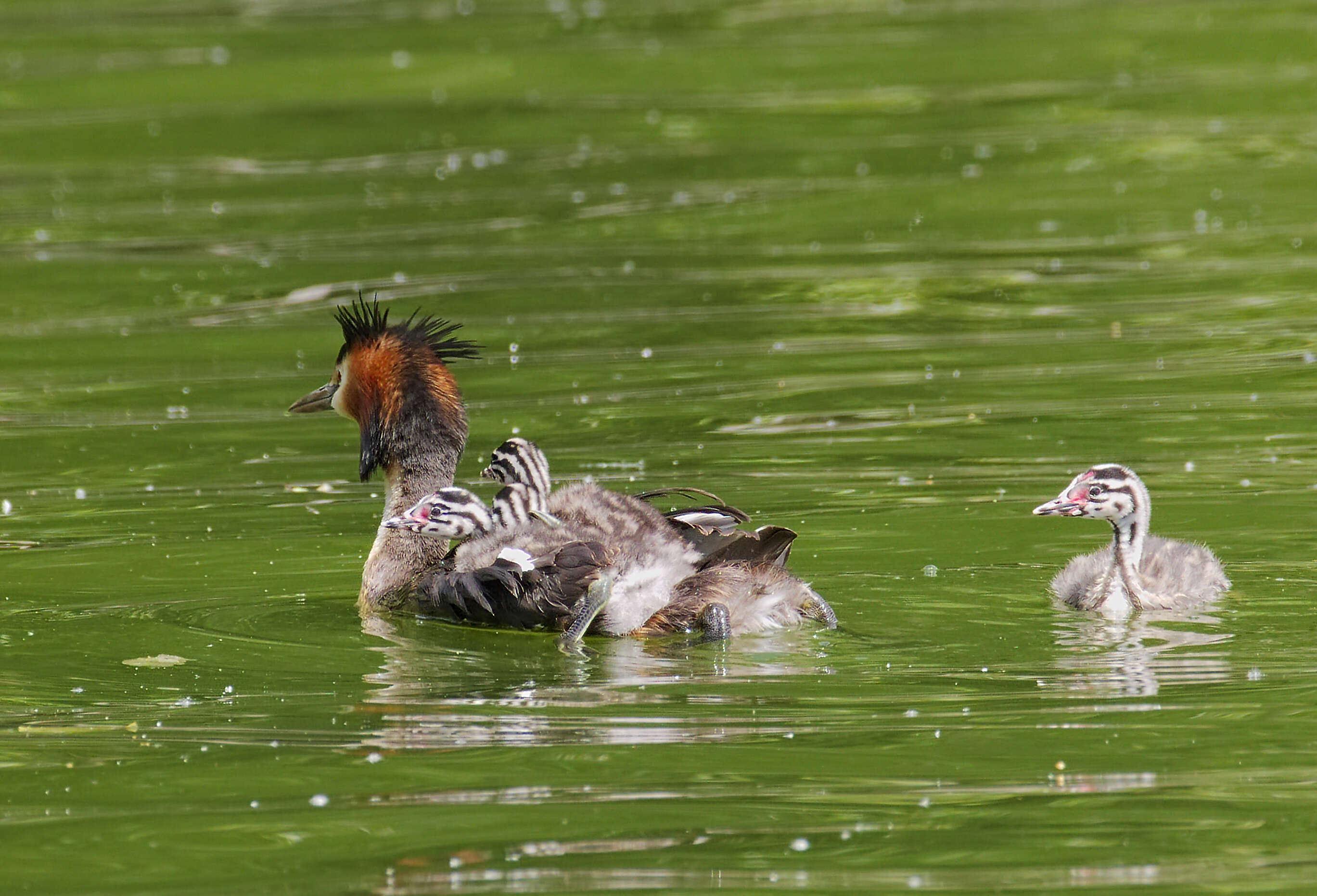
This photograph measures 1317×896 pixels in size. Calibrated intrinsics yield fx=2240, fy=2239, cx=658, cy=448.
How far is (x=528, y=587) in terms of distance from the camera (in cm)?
696

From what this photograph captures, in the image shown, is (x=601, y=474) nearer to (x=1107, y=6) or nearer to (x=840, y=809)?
(x=840, y=809)

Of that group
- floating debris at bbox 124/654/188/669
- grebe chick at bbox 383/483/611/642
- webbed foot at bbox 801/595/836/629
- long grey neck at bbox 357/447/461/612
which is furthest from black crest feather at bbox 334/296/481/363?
webbed foot at bbox 801/595/836/629

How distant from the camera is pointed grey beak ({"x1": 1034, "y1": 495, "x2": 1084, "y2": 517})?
727 centimetres

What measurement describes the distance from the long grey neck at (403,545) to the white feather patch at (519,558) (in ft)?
1.95

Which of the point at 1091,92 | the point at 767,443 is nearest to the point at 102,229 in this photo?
the point at 767,443

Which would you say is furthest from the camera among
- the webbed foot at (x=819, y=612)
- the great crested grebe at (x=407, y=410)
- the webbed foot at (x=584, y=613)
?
the great crested grebe at (x=407, y=410)

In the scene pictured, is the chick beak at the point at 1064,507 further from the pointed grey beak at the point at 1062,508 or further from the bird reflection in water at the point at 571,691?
the bird reflection in water at the point at 571,691

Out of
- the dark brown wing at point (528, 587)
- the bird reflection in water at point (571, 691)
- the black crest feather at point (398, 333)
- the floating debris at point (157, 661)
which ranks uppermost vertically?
the black crest feather at point (398, 333)

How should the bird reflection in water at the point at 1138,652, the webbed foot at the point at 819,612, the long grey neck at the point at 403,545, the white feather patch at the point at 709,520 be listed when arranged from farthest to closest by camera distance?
the long grey neck at the point at 403,545
the white feather patch at the point at 709,520
the webbed foot at the point at 819,612
the bird reflection in water at the point at 1138,652

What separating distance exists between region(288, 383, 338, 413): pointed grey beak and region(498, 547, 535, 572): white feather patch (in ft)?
5.31

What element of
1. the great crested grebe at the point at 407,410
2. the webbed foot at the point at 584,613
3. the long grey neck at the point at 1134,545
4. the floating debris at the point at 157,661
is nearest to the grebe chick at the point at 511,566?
the webbed foot at the point at 584,613

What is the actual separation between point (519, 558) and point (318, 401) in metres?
1.83

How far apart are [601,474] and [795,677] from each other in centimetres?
294

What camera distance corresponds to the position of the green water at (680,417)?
18.1 ft
